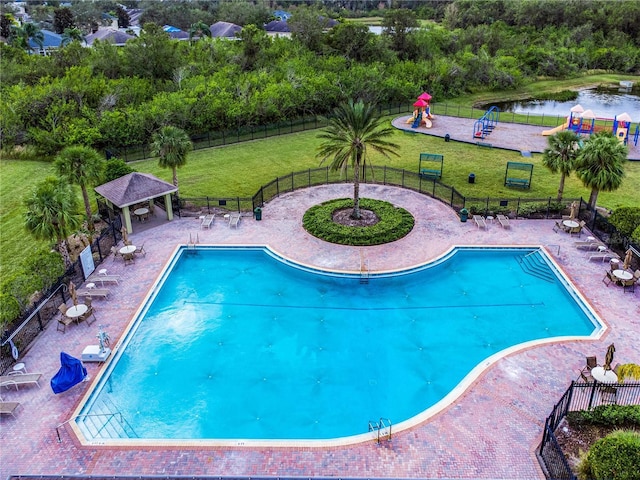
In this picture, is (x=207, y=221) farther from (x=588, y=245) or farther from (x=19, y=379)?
(x=588, y=245)

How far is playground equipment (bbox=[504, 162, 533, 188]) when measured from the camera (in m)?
33.1

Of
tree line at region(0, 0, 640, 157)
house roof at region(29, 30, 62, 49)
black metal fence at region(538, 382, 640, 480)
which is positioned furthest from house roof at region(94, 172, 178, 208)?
house roof at region(29, 30, 62, 49)

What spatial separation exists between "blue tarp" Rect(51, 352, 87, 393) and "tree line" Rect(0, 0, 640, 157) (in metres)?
29.6

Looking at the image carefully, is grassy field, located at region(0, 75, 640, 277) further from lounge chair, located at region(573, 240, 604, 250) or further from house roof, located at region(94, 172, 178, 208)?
lounge chair, located at region(573, 240, 604, 250)

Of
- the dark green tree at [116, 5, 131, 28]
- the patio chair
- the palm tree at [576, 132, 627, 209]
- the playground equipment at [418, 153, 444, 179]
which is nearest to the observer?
the patio chair

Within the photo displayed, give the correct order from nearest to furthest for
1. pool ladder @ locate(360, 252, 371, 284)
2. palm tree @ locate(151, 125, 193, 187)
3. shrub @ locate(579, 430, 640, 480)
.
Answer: shrub @ locate(579, 430, 640, 480) → pool ladder @ locate(360, 252, 371, 284) → palm tree @ locate(151, 125, 193, 187)

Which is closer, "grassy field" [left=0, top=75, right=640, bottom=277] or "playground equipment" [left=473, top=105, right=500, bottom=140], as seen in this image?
"grassy field" [left=0, top=75, right=640, bottom=277]

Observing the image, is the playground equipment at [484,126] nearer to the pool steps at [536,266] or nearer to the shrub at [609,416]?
the pool steps at [536,266]

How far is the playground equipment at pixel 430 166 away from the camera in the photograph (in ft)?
114

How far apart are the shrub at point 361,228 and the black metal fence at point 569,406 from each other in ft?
41.1

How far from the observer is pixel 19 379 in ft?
53.9

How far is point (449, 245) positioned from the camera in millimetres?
25625

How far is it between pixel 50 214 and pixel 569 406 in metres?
21.8

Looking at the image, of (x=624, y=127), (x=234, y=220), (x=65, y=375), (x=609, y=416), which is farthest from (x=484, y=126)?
(x=65, y=375)
